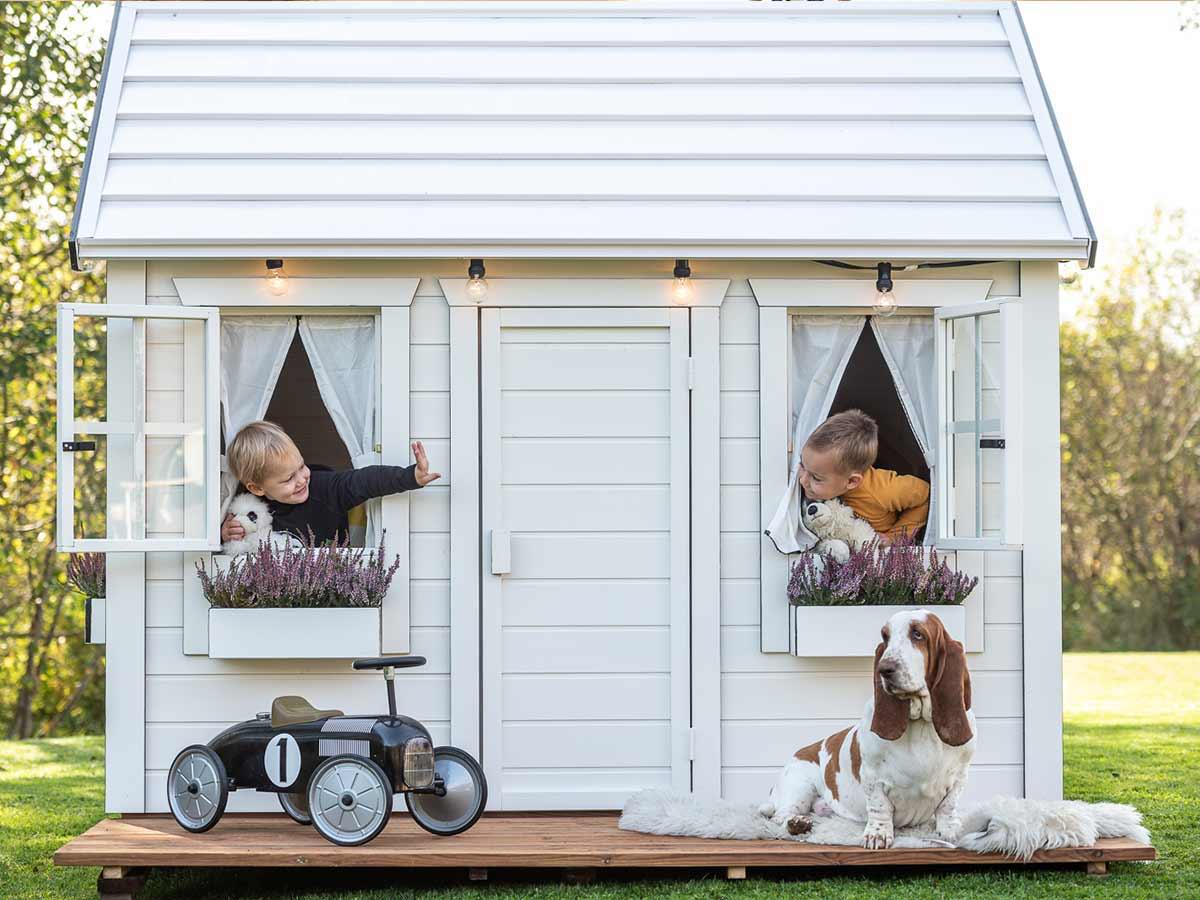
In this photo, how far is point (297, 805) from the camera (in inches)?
199

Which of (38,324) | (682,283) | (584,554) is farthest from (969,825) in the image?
(38,324)

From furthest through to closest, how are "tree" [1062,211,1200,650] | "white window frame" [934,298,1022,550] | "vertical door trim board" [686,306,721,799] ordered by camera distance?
"tree" [1062,211,1200,650], "vertical door trim board" [686,306,721,799], "white window frame" [934,298,1022,550]

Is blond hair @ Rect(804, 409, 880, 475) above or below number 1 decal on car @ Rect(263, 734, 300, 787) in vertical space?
above

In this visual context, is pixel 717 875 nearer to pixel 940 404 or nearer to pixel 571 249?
pixel 940 404

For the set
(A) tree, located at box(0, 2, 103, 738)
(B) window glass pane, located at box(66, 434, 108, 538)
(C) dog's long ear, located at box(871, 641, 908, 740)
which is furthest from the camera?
(B) window glass pane, located at box(66, 434, 108, 538)

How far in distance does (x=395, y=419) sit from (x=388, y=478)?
27 cm

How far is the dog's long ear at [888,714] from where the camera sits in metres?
4.77

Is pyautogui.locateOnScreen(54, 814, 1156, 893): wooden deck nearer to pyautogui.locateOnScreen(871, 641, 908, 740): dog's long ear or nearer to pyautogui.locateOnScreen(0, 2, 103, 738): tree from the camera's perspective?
pyautogui.locateOnScreen(871, 641, 908, 740): dog's long ear

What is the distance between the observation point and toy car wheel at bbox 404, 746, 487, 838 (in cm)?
503

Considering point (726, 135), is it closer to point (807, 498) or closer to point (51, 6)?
point (807, 498)

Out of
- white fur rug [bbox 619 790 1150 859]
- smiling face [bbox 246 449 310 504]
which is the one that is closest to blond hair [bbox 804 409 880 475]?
white fur rug [bbox 619 790 1150 859]

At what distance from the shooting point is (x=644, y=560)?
18.6ft

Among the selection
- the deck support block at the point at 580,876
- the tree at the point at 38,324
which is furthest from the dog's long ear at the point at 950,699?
the tree at the point at 38,324

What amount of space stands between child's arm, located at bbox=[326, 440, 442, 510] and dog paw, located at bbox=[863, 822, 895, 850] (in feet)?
6.69
